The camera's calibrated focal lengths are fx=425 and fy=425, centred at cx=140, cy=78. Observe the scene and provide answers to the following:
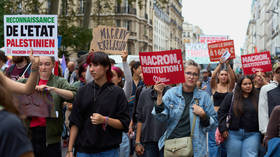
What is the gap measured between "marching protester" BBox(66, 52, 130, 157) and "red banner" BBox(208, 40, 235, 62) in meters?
7.31

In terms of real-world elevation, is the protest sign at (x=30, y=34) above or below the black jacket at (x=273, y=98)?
above

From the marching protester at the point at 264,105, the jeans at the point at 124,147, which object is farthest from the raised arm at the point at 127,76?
the marching protester at the point at 264,105

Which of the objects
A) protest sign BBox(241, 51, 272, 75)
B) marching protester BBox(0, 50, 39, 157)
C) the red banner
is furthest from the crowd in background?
the red banner

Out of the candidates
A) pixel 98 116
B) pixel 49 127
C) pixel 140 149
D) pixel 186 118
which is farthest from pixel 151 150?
pixel 98 116

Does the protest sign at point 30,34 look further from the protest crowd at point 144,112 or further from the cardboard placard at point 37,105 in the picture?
the cardboard placard at point 37,105

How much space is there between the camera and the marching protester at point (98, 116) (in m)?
4.27

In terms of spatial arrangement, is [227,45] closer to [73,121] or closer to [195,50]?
[195,50]

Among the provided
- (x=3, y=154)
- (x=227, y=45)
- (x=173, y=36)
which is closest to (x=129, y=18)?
(x=173, y=36)

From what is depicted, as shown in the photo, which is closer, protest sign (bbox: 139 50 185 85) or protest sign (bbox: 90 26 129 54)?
protest sign (bbox: 139 50 185 85)

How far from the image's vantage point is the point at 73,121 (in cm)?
436

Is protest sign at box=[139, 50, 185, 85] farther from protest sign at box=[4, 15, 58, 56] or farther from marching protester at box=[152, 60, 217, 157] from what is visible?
protest sign at box=[4, 15, 58, 56]

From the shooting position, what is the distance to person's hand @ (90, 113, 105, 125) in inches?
164

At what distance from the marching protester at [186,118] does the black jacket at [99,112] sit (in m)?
0.62

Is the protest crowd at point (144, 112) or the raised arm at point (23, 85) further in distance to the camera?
the protest crowd at point (144, 112)
